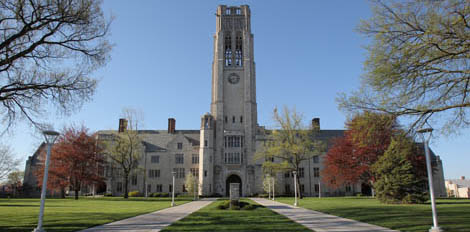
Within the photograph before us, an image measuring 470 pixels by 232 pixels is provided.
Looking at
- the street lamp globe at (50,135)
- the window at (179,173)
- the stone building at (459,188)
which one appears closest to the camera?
the street lamp globe at (50,135)

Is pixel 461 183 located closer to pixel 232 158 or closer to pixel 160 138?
pixel 232 158

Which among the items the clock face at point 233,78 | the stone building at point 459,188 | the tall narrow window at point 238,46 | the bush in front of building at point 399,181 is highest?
the tall narrow window at point 238,46

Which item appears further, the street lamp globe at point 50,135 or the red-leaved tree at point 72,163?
the red-leaved tree at point 72,163

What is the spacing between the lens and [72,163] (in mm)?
46281

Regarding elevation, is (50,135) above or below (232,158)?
below

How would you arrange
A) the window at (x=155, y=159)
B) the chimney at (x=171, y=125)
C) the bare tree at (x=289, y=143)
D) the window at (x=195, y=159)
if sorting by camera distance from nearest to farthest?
the bare tree at (x=289, y=143) → the window at (x=195, y=159) → the window at (x=155, y=159) → the chimney at (x=171, y=125)

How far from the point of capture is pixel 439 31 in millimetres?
11203

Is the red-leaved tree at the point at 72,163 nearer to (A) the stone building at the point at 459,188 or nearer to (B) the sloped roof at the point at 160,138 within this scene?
(B) the sloped roof at the point at 160,138

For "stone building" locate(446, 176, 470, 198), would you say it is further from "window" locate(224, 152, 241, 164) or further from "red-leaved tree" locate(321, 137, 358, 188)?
"window" locate(224, 152, 241, 164)

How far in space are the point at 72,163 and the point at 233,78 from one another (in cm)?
3050

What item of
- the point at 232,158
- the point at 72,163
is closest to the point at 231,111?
the point at 232,158

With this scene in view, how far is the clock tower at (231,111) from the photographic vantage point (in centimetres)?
5556

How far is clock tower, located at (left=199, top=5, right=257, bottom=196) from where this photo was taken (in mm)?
55562

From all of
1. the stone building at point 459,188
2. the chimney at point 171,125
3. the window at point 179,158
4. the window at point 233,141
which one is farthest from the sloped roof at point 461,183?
the chimney at point 171,125
